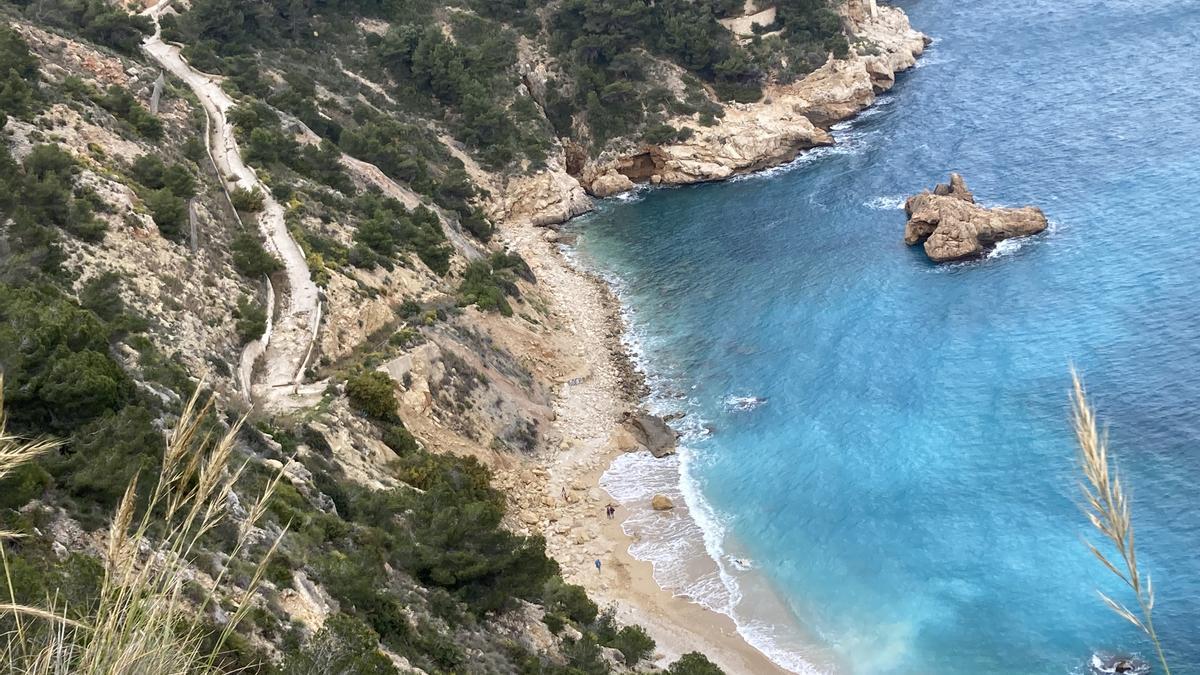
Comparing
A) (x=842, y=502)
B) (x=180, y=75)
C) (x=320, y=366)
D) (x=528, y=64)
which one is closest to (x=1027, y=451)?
(x=842, y=502)

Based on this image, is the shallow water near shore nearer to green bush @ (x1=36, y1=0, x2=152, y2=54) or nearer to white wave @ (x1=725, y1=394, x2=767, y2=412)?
white wave @ (x1=725, y1=394, x2=767, y2=412)

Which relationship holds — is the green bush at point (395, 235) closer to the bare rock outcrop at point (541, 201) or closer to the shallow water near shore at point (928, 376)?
the shallow water near shore at point (928, 376)

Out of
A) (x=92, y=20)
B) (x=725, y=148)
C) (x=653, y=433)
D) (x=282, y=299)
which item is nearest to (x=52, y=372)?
(x=282, y=299)

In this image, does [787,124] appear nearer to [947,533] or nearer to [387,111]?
[387,111]

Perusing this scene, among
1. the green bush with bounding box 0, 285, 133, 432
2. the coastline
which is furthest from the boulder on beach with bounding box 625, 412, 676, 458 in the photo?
the green bush with bounding box 0, 285, 133, 432

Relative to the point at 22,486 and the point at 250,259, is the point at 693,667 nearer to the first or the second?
the point at 22,486

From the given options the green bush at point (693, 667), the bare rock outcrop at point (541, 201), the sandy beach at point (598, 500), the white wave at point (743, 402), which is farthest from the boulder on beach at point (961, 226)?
the green bush at point (693, 667)
